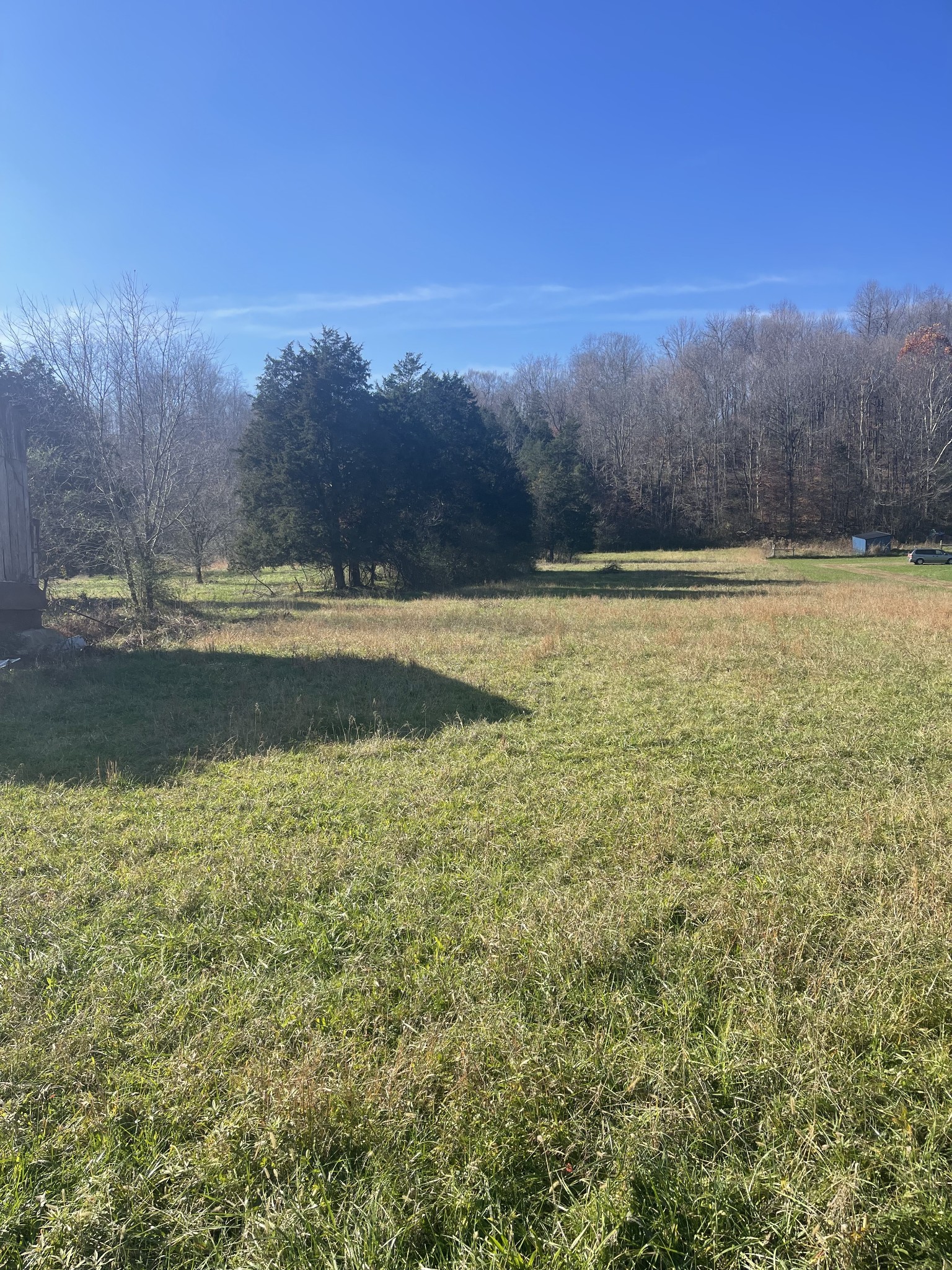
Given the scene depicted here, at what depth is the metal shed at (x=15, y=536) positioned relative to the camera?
36.1 ft

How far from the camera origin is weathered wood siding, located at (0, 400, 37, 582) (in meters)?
11.0

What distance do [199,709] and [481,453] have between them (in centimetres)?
2524

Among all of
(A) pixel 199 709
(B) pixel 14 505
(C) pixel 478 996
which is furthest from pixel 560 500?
(C) pixel 478 996

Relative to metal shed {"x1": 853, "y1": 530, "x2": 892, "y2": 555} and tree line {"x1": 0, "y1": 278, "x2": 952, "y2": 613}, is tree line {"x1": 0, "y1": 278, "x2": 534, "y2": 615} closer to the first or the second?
tree line {"x1": 0, "y1": 278, "x2": 952, "y2": 613}

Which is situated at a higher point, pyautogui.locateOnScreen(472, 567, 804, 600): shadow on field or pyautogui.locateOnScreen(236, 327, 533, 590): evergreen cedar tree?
pyautogui.locateOnScreen(236, 327, 533, 590): evergreen cedar tree

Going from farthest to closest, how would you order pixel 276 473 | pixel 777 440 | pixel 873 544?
pixel 777 440, pixel 873 544, pixel 276 473

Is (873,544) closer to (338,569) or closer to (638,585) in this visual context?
(638,585)

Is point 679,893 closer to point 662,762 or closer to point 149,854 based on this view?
point 662,762

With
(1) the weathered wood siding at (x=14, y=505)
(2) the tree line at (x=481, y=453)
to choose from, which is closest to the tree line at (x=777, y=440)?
(2) the tree line at (x=481, y=453)

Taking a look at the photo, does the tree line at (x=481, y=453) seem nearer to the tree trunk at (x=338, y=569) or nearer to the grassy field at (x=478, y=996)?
the tree trunk at (x=338, y=569)

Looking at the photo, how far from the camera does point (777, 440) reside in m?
59.8

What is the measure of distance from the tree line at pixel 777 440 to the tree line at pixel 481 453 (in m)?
0.18

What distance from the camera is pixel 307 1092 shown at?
7.61ft

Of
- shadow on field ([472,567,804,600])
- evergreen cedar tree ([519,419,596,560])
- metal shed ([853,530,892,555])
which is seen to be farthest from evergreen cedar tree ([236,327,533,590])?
metal shed ([853,530,892,555])
